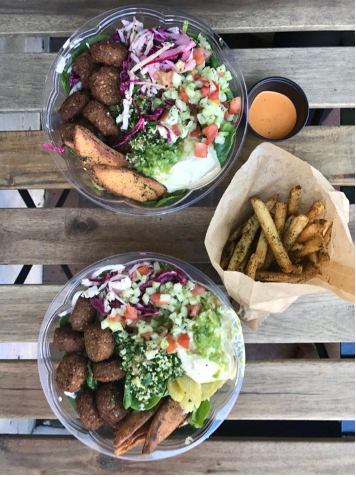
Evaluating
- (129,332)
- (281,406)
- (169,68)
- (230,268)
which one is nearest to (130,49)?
(169,68)

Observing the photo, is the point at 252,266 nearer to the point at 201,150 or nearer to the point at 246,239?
the point at 246,239

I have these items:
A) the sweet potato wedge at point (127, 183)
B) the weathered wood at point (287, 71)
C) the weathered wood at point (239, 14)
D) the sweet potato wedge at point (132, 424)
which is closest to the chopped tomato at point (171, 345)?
the sweet potato wedge at point (132, 424)

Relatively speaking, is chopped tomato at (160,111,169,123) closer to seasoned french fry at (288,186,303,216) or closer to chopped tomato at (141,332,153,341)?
seasoned french fry at (288,186,303,216)

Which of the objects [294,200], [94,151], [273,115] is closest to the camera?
[94,151]

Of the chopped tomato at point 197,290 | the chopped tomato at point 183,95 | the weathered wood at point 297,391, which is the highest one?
the chopped tomato at point 183,95

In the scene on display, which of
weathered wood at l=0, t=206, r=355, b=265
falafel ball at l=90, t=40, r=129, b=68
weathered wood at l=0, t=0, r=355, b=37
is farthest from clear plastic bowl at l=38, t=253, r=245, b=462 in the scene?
weathered wood at l=0, t=0, r=355, b=37

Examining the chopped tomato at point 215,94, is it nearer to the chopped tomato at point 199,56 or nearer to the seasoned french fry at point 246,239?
the chopped tomato at point 199,56

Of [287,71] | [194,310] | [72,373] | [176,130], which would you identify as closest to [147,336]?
[194,310]
